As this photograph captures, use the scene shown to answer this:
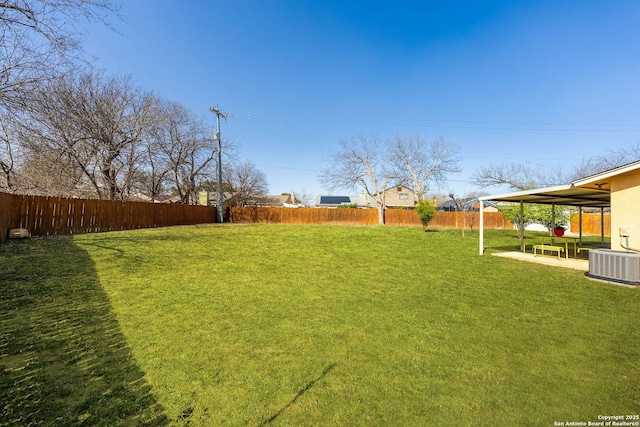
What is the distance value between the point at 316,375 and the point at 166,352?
165 centimetres

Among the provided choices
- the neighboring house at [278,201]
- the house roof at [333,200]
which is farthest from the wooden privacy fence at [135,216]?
the house roof at [333,200]

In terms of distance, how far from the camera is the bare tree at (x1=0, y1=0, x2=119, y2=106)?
5281 mm


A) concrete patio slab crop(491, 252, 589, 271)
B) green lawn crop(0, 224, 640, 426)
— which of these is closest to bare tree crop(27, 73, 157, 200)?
green lawn crop(0, 224, 640, 426)

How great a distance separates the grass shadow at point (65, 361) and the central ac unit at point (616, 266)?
28.9 ft

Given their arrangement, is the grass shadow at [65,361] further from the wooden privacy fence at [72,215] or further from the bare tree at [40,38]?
the wooden privacy fence at [72,215]

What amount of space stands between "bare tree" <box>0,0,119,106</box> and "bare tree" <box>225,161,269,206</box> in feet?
93.5

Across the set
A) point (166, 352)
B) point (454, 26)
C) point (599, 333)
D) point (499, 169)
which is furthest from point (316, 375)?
point (499, 169)

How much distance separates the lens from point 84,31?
564 cm

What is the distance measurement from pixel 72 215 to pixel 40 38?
27.8 feet

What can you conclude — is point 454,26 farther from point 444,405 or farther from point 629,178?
point 444,405

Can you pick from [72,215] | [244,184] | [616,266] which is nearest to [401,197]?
[244,184]

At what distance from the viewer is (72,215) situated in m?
11.8

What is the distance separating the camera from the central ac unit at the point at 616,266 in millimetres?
6207

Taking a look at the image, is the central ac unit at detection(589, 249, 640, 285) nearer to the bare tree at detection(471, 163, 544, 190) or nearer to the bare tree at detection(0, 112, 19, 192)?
the bare tree at detection(0, 112, 19, 192)
